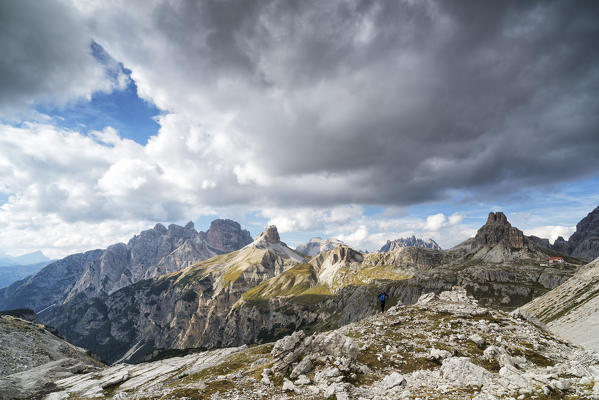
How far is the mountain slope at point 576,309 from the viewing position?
84.8 metres

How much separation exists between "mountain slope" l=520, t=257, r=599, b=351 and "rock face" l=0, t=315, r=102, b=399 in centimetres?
10686

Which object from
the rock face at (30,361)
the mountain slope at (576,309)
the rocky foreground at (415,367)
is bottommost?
the mountain slope at (576,309)

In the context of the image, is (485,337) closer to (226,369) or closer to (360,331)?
(360,331)

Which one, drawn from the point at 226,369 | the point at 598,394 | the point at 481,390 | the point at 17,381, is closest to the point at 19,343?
the point at 17,381

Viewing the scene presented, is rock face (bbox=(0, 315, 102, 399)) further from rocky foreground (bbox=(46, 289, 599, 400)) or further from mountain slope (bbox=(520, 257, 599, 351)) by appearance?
mountain slope (bbox=(520, 257, 599, 351))

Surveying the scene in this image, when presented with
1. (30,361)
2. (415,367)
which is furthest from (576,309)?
(30,361)

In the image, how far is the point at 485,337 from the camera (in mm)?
34281

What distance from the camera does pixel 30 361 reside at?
2726 inches

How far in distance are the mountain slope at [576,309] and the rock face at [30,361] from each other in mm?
106860

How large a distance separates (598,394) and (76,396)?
57.1 meters

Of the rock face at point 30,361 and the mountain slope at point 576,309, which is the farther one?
the mountain slope at point 576,309

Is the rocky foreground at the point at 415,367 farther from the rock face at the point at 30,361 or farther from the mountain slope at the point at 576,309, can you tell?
the mountain slope at the point at 576,309

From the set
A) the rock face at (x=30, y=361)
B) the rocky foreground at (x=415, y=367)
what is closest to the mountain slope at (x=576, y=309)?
the rocky foreground at (x=415, y=367)

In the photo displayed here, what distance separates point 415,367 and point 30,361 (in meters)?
95.6
